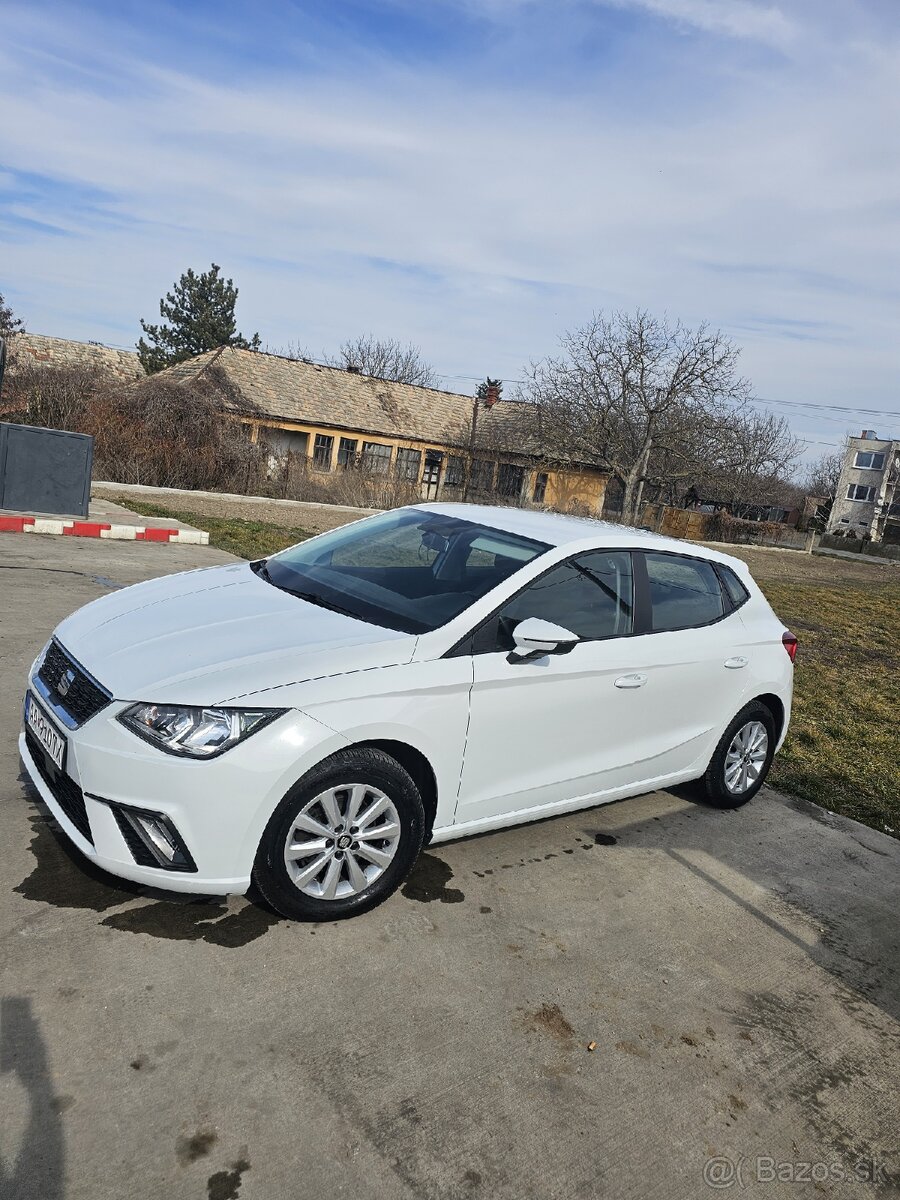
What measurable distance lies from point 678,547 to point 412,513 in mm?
1546

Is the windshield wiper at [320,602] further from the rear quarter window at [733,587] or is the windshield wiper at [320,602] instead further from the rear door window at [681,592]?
the rear quarter window at [733,587]

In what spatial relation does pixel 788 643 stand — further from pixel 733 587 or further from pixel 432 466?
pixel 432 466

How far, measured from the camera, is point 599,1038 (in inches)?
121

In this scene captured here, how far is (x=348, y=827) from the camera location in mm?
3436

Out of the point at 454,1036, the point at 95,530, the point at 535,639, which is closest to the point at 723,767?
the point at 535,639

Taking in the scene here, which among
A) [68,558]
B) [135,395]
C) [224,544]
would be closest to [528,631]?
[68,558]

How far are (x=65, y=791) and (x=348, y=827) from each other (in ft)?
3.55

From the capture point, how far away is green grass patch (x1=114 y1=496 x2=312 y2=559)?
14148 millimetres

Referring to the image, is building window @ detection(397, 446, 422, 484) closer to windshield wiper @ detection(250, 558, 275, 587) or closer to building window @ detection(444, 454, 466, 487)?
building window @ detection(444, 454, 466, 487)

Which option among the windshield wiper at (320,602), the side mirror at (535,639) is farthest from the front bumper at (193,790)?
the side mirror at (535,639)

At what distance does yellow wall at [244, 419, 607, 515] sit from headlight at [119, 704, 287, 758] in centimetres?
3353

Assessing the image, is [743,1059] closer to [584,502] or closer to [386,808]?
[386,808]

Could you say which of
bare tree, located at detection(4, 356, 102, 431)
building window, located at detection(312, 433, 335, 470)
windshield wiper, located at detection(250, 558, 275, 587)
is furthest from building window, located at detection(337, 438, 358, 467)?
windshield wiper, located at detection(250, 558, 275, 587)

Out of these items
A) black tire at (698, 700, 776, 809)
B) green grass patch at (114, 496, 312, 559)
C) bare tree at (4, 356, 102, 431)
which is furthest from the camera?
bare tree at (4, 356, 102, 431)
